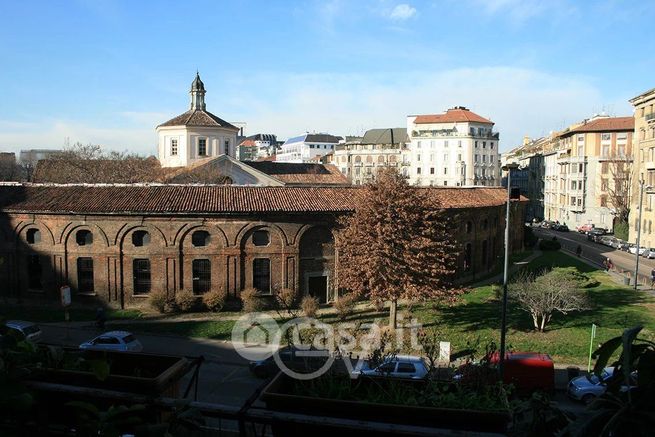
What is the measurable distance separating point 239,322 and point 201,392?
8836mm

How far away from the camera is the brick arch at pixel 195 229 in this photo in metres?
30.1

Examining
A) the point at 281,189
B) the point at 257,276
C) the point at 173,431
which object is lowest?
the point at 257,276

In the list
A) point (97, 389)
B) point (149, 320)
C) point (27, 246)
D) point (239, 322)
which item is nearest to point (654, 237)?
point (239, 322)

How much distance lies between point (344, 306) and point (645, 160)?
158 feet

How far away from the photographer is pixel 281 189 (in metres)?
32.8

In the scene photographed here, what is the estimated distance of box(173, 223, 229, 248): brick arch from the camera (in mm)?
30141

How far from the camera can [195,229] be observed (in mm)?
30312

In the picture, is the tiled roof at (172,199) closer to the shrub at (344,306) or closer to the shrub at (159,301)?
the shrub at (159,301)

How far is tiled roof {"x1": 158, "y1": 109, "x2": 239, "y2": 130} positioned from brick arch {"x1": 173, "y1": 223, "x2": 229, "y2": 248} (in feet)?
90.8

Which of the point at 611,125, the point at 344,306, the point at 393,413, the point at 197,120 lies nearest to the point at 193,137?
the point at 197,120

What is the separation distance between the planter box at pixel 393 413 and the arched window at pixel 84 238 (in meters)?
28.8

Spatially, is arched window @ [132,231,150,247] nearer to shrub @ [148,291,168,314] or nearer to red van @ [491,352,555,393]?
shrub @ [148,291,168,314]

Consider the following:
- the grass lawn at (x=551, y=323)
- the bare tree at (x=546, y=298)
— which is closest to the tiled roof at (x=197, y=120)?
the grass lawn at (x=551, y=323)

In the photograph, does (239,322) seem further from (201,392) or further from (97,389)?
(97,389)
